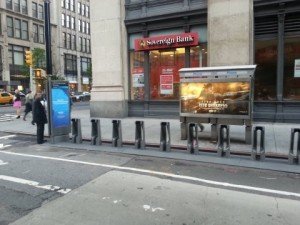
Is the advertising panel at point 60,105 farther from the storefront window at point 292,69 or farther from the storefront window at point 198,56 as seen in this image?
the storefront window at point 292,69

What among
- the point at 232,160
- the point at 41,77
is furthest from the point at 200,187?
the point at 41,77

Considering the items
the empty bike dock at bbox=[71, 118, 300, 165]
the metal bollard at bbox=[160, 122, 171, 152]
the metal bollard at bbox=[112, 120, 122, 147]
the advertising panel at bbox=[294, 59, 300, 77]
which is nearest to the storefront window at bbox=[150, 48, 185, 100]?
the empty bike dock at bbox=[71, 118, 300, 165]

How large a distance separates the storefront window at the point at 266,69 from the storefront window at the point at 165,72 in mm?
3528

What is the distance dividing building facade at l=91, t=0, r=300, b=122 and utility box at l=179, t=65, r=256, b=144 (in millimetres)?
4604

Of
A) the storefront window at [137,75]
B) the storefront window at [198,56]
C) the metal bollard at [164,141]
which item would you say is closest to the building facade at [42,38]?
the storefront window at [137,75]

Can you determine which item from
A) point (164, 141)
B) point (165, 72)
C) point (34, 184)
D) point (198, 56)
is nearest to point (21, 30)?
point (165, 72)

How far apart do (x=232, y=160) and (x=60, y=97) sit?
6.19m

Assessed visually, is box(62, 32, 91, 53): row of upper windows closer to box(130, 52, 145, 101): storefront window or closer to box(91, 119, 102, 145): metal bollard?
box(130, 52, 145, 101): storefront window

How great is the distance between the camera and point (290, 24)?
42.9 feet

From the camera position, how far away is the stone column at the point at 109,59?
54.2 ft

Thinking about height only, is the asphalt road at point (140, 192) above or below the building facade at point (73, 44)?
below

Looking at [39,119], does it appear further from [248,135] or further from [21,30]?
[21,30]

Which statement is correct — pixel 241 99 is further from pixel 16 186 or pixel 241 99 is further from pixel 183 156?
pixel 16 186

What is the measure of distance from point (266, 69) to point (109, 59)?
25.4 ft
